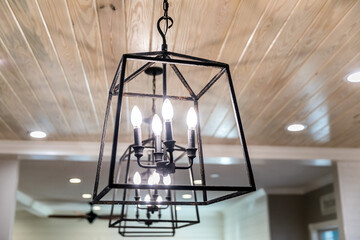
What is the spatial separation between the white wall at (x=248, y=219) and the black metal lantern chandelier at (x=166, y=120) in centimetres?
187

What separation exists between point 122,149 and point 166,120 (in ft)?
8.59

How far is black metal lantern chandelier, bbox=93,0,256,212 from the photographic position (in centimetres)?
111

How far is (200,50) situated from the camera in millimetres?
2059

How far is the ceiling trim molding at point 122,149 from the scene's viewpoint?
12.0 ft

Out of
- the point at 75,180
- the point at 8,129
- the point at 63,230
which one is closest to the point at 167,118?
the point at 8,129

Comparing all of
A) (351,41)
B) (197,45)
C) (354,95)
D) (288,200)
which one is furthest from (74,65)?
(288,200)

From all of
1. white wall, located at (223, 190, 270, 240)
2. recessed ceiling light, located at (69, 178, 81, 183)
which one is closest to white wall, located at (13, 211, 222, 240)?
white wall, located at (223, 190, 270, 240)

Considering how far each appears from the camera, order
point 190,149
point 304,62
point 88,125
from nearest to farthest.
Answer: point 190,149, point 304,62, point 88,125

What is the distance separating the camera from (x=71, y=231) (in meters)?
8.42

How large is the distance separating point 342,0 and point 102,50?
1.12m

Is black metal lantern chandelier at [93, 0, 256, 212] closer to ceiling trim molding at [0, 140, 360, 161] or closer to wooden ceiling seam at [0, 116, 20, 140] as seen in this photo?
ceiling trim molding at [0, 140, 360, 161]

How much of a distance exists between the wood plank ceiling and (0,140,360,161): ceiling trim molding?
1.78ft

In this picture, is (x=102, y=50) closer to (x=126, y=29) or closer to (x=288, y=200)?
(x=126, y=29)

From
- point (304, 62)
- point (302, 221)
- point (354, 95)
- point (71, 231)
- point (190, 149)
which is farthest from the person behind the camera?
point (71, 231)
